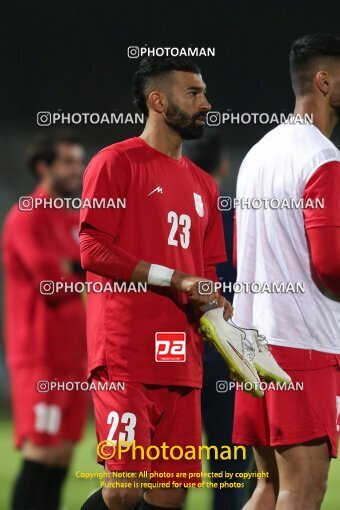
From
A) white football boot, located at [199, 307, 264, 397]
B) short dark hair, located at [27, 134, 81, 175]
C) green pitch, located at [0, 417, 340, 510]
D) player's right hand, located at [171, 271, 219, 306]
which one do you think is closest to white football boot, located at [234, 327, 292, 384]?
white football boot, located at [199, 307, 264, 397]

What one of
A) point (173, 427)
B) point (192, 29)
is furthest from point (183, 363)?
point (192, 29)

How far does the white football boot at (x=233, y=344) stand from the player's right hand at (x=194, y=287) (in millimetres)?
80

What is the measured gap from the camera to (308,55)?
9.07 ft

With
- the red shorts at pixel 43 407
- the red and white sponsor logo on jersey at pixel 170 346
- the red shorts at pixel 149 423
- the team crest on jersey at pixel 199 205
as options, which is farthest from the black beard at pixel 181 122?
the red shorts at pixel 43 407

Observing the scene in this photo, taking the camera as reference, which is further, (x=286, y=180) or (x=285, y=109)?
(x=285, y=109)

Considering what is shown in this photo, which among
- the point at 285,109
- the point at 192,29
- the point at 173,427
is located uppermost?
the point at 192,29

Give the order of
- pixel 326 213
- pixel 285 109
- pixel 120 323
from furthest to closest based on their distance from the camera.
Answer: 1. pixel 285 109
2. pixel 120 323
3. pixel 326 213

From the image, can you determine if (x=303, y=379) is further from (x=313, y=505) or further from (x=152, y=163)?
(x=152, y=163)

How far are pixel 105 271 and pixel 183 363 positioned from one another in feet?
1.21

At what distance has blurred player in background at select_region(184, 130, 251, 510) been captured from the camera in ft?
9.75

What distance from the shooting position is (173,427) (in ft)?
8.78

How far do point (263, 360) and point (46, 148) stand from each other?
1.04m

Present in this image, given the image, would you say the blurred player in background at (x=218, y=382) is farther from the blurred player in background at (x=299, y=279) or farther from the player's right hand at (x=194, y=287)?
the player's right hand at (x=194, y=287)

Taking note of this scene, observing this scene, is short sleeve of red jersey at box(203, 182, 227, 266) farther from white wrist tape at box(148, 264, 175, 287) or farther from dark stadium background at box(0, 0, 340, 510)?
white wrist tape at box(148, 264, 175, 287)
